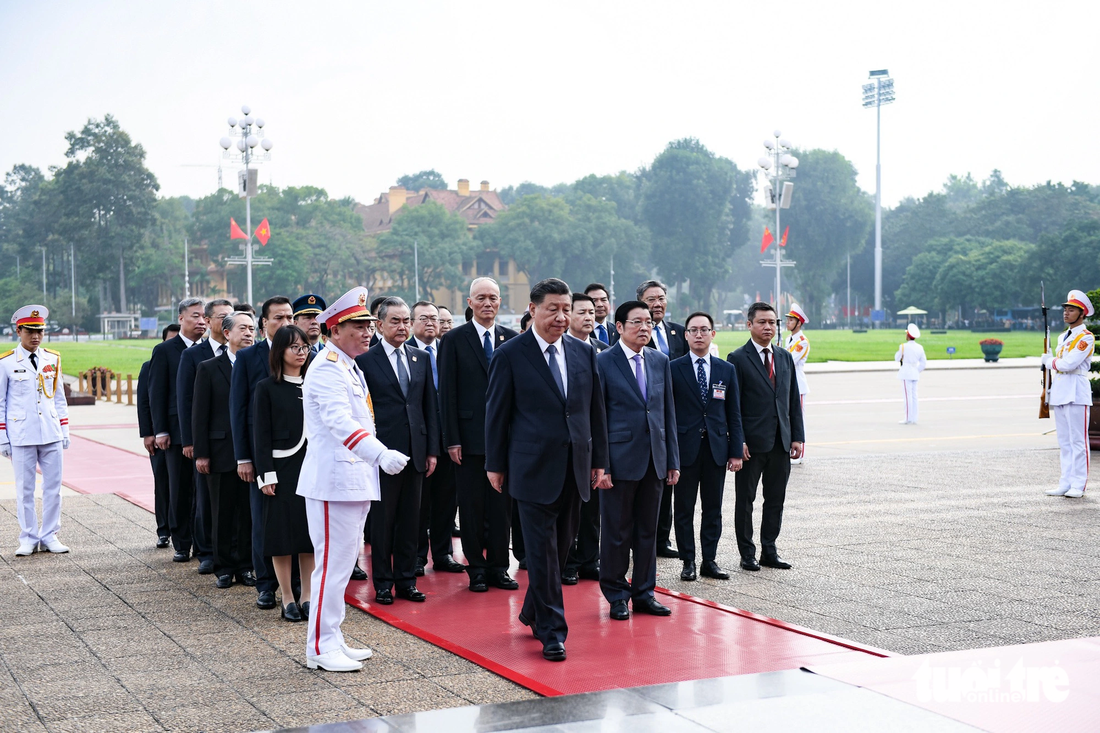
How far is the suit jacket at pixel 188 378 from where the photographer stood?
778 centimetres

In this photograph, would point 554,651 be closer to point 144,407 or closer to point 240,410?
point 240,410

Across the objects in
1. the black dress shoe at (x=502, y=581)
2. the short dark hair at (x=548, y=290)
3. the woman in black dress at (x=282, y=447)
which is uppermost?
the short dark hair at (x=548, y=290)

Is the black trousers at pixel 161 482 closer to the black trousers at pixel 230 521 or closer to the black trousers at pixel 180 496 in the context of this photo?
the black trousers at pixel 180 496

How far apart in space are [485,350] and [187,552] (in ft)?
9.60

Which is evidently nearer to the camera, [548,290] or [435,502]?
[548,290]

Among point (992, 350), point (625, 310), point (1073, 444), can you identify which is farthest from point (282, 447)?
point (992, 350)

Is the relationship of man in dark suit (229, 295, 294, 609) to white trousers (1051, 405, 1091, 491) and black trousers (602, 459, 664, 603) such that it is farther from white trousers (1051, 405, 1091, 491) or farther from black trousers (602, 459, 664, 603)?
white trousers (1051, 405, 1091, 491)

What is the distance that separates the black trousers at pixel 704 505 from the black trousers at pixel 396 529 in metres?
1.83

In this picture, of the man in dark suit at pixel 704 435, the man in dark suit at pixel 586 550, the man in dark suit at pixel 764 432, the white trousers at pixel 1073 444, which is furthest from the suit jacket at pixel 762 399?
the white trousers at pixel 1073 444

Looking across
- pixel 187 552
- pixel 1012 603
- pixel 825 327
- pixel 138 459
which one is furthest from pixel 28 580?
pixel 825 327

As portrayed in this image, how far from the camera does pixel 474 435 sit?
286 inches

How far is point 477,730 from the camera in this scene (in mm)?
4324

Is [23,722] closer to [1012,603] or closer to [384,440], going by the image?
[384,440]

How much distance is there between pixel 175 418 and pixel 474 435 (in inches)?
102
